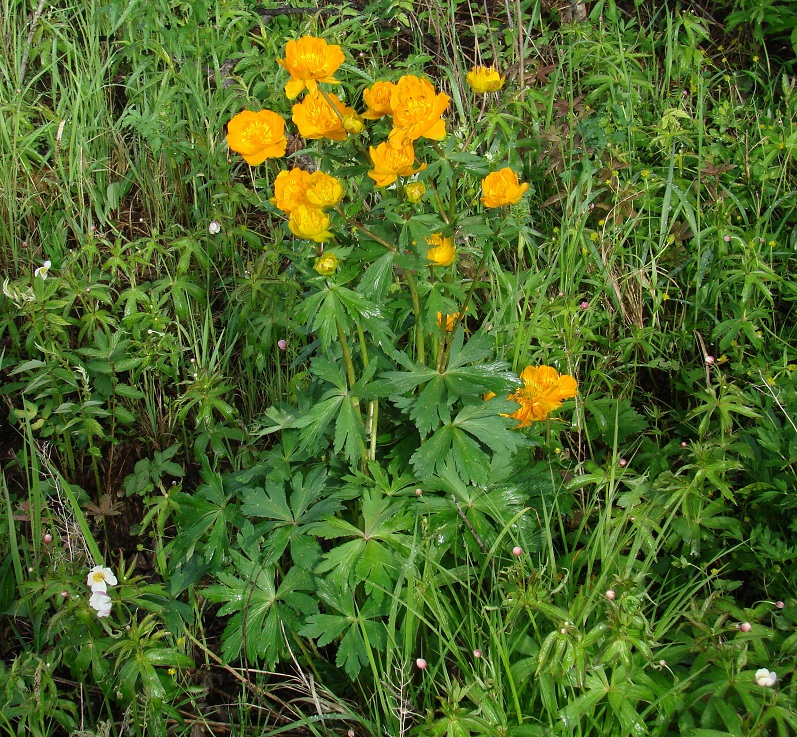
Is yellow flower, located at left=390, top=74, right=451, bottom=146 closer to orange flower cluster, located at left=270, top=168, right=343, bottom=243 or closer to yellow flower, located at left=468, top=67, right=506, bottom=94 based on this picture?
orange flower cluster, located at left=270, top=168, right=343, bottom=243

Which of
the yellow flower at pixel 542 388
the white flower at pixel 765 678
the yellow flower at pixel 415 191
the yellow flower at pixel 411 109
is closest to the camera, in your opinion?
the white flower at pixel 765 678

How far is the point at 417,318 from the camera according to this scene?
1619mm

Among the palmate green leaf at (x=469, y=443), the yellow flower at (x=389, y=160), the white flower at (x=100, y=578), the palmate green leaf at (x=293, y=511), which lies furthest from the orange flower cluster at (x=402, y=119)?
the white flower at (x=100, y=578)

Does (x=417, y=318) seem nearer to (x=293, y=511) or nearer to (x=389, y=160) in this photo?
(x=389, y=160)

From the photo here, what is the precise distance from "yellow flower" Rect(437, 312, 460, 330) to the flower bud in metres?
0.41

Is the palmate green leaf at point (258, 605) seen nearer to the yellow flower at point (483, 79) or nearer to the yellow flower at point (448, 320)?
the yellow flower at point (448, 320)

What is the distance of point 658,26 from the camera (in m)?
3.41

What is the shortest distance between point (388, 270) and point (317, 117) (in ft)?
1.02

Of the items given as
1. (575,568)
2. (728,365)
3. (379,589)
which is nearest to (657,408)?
(728,365)

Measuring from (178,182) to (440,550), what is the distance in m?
1.76

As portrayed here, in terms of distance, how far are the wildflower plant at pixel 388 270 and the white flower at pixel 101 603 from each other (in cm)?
49

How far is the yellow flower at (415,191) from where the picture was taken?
144 cm

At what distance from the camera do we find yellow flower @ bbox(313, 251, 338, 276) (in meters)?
1.41

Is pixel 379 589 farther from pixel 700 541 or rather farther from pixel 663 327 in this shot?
pixel 663 327
